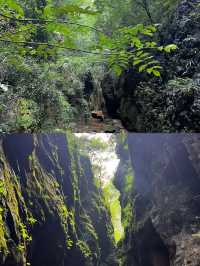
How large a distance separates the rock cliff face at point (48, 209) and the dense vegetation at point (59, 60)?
2.76 feet

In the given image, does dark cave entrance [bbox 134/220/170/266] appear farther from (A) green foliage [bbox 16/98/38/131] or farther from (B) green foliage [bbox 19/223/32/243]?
(A) green foliage [bbox 16/98/38/131]

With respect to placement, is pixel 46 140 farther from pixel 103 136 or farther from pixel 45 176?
pixel 103 136

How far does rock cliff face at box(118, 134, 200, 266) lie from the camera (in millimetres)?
2713

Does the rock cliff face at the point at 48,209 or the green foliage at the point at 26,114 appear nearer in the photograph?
Result: the rock cliff face at the point at 48,209

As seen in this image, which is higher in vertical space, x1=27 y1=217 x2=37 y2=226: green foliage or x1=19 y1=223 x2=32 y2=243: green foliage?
x1=27 y1=217 x2=37 y2=226: green foliage

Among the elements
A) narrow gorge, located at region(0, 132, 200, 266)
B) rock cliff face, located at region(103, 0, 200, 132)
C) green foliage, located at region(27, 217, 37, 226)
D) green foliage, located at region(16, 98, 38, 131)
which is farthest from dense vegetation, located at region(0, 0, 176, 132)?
green foliage, located at region(27, 217, 37, 226)

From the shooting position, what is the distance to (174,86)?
224 inches

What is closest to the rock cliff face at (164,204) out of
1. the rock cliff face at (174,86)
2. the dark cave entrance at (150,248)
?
the dark cave entrance at (150,248)

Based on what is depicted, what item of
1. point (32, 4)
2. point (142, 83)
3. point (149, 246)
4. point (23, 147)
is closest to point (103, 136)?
point (23, 147)

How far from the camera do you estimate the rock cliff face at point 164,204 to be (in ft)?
8.90

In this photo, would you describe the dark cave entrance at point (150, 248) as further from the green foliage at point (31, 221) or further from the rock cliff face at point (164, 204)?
the green foliage at point (31, 221)

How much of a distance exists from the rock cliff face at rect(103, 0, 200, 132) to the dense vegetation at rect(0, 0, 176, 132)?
0.27 meters

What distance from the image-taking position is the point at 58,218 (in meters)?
2.69

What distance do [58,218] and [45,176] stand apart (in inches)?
14.5
